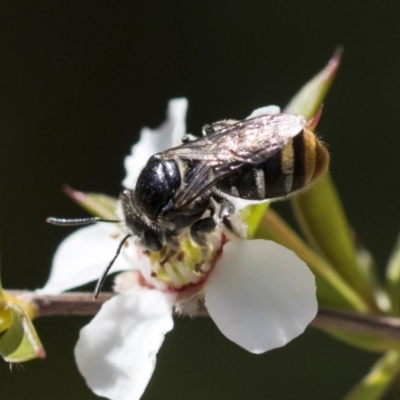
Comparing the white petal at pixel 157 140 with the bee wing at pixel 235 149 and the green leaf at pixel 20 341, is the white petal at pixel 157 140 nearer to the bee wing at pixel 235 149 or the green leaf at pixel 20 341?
the bee wing at pixel 235 149

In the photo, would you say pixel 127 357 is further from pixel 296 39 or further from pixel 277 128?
pixel 296 39

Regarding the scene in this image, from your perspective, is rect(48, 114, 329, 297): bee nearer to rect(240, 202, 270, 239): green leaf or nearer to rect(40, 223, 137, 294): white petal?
rect(240, 202, 270, 239): green leaf

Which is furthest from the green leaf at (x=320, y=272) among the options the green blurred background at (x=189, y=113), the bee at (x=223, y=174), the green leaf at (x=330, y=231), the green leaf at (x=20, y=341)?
the green blurred background at (x=189, y=113)

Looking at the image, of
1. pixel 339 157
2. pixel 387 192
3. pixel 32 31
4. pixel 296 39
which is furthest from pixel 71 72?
pixel 387 192

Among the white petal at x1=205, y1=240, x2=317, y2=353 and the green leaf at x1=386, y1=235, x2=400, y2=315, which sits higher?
the white petal at x1=205, y1=240, x2=317, y2=353

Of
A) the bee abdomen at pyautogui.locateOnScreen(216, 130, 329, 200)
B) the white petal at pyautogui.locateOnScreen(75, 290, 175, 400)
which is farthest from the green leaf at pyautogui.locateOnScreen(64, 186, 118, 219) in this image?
the bee abdomen at pyautogui.locateOnScreen(216, 130, 329, 200)

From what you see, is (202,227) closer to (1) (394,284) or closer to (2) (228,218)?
(2) (228,218)

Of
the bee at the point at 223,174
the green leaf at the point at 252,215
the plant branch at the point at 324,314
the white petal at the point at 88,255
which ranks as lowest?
the white petal at the point at 88,255
